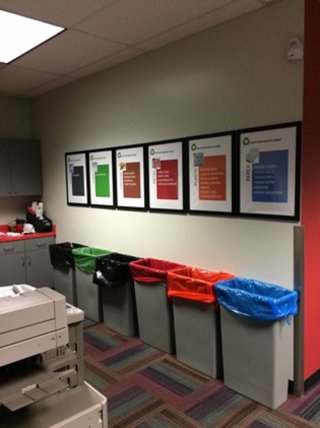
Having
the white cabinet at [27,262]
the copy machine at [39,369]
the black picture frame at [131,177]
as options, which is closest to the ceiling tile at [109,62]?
the black picture frame at [131,177]

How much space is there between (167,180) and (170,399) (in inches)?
66.2

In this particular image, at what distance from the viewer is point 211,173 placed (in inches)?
111

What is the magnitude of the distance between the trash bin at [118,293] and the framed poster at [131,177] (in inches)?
22.1

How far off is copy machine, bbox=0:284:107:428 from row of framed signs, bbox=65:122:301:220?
5.09 feet

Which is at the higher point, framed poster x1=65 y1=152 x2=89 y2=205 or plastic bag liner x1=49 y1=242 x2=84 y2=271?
framed poster x1=65 y1=152 x2=89 y2=205

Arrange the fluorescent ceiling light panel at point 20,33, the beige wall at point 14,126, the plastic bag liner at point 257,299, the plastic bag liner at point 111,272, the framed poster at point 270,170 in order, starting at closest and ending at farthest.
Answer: the plastic bag liner at point 257,299
the framed poster at point 270,170
the fluorescent ceiling light panel at point 20,33
the plastic bag liner at point 111,272
the beige wall at point 14,126

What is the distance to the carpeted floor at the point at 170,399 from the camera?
2191mm

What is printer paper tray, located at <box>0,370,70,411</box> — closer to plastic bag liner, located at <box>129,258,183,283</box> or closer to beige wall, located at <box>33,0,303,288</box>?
plastic bag liner, located at <box>129,258,183,283</box>

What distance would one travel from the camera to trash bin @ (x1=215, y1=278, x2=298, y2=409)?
2.22 metres

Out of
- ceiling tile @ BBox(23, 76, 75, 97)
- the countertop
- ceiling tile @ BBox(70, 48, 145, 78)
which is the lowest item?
the countertop

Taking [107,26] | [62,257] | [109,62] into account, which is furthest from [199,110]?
[62,257]

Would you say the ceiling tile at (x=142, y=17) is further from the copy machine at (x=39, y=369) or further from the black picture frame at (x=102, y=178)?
the copy machine at (x=39, y=369)

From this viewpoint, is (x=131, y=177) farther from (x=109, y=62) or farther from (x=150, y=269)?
(x=109, y=62)

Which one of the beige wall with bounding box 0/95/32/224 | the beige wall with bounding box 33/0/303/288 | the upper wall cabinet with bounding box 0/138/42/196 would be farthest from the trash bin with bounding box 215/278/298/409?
the beige wall with bounding box 0/95/32/224
